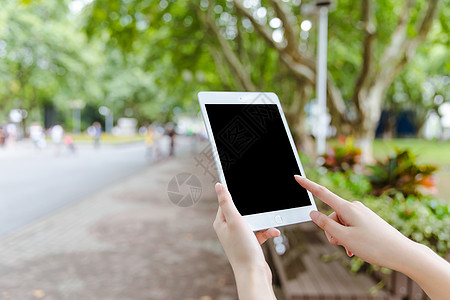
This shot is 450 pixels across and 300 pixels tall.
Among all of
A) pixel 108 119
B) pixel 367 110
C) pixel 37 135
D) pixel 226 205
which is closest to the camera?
pixel 226 205

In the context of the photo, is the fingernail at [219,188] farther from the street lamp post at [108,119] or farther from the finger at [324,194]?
the street lamp post at [108,119]

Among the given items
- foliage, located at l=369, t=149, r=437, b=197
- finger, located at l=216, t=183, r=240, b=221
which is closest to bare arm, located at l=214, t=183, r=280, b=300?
finger, located at l=216, t=183, r=240, b=221

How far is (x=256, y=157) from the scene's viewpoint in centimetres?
138

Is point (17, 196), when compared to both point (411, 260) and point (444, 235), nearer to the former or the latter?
point (444, 235)

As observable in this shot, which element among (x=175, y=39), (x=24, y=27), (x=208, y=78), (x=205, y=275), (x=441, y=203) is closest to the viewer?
(x=441, y=203)

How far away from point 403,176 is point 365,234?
3540 mm

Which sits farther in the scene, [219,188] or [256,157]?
[256,157]

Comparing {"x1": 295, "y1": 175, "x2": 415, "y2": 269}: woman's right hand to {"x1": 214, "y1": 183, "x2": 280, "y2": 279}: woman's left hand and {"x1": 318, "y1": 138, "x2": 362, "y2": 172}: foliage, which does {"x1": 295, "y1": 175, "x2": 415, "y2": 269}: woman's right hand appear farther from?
{"x1": 318, "y1": 138, "x2": 362, "y2": 172}: foliage

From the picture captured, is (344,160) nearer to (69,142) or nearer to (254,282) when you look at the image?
(254,282)

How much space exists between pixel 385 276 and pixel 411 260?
2.69m

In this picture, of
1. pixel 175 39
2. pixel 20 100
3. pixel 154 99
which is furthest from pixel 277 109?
pixel 154 99

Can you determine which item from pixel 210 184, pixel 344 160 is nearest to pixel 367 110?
pixel 344 160

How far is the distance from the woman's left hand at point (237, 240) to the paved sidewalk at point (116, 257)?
2881mm

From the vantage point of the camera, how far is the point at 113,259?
18.8 ft
